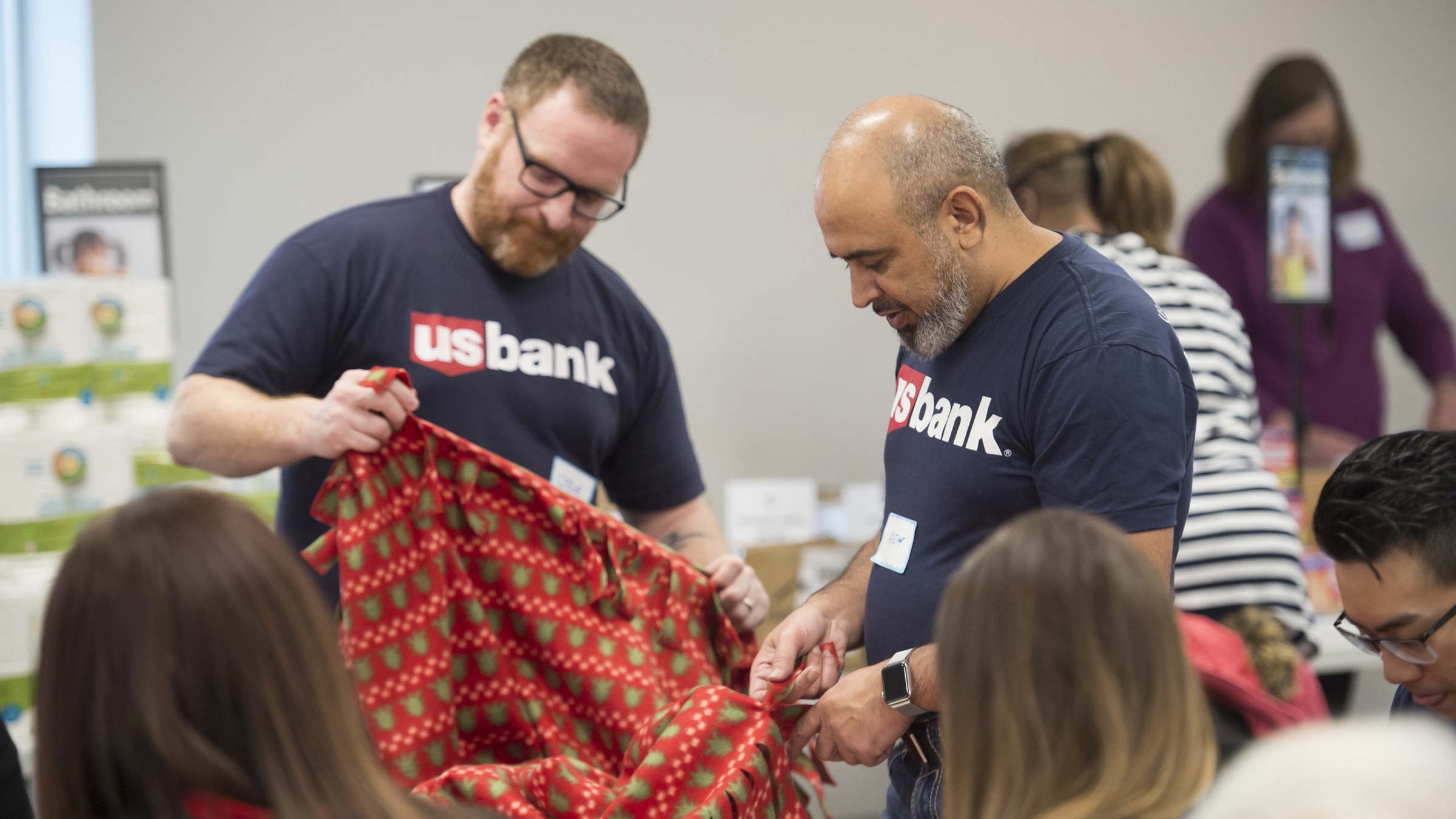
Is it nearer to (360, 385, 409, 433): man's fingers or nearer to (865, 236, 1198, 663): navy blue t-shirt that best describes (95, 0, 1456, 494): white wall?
(360, 385, 409, 433): man's fingers

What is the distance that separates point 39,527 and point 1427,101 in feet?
17.3

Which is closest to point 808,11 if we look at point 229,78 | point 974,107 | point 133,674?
point 974,107

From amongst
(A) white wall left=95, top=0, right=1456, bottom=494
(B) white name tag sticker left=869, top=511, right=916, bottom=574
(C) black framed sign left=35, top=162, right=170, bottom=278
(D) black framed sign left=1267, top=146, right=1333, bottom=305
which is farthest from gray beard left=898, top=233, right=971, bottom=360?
(C) black framed sign left=35, top=162, right=170, bottom=278

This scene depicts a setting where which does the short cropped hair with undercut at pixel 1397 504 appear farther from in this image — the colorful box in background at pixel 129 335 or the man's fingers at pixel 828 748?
the colorful box in background at pixel 129 335

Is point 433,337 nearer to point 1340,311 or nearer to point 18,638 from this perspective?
point 18,638

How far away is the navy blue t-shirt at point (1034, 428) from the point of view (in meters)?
1.41

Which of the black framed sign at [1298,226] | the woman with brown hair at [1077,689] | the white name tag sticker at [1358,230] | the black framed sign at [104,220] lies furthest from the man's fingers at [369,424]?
the white name tag sticker at [1358,230]

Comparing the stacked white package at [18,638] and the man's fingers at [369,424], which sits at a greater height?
the man's fingers at [369,424]

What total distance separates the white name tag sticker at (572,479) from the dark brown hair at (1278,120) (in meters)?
2.56

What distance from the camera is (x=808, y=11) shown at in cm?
440

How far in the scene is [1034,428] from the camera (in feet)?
4.93

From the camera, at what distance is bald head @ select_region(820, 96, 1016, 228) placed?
1.56 meters

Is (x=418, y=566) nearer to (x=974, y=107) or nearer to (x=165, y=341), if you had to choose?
(x=165, y=341)

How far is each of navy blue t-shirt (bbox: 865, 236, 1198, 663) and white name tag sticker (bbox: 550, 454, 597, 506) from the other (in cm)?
64
